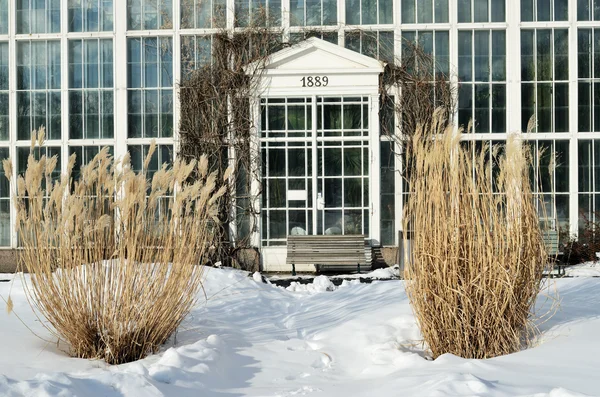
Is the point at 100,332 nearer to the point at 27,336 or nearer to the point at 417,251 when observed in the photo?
the point at 27,336

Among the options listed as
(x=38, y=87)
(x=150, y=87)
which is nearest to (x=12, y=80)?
(x=38, y=87)

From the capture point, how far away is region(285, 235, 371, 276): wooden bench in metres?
10.1

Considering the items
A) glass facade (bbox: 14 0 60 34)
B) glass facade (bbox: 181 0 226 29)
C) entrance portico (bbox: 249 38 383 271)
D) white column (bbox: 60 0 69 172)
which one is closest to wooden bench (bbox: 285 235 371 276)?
entrance portico (bbox: 249 38 383 271)

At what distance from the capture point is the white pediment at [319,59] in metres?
10.5

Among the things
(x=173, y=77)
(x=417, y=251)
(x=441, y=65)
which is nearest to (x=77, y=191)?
(x=417, y=251)

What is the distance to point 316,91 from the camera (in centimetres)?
1056

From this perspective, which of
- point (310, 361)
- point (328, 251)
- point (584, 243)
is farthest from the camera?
point (584, 243)

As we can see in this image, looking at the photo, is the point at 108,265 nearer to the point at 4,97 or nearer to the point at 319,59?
the point at 319,59

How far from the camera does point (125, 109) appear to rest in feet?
35.9

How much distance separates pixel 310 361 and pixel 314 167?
5.88 metres

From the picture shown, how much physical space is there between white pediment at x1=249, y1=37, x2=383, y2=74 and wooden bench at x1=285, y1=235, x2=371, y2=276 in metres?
2.38

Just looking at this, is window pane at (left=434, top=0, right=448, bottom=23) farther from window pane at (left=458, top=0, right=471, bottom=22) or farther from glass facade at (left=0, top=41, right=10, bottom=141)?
glass facade at (left=0, top=41, right=10, bottom=141)

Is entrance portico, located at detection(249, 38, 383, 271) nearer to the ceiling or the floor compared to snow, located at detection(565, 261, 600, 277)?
nearer to the ceiling

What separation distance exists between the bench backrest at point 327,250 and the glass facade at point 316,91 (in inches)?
14.5
